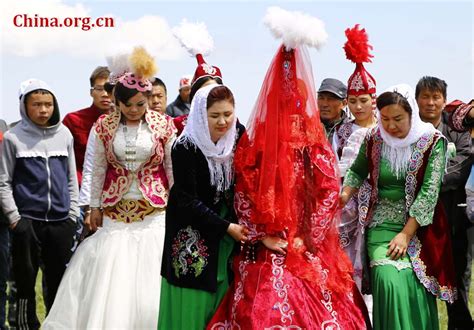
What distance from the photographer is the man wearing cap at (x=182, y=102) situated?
9406 millimetres

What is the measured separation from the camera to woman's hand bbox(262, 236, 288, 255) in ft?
18.4

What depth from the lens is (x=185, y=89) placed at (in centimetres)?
943

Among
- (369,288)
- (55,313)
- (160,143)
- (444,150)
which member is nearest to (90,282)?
(55,313)

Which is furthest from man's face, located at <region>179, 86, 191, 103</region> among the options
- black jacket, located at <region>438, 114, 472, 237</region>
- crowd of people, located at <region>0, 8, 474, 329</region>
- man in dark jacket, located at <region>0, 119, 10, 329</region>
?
black jacket, located at <region>438, 114, 472, 237</region>

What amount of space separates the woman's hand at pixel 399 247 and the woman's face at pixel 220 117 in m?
1.31

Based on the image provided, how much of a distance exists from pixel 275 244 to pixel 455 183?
6.22ft

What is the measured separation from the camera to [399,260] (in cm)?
593

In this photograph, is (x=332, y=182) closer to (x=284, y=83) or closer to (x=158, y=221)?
(x=284, y=83)

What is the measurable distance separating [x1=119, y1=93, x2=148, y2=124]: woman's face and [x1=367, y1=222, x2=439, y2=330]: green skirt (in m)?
1.97

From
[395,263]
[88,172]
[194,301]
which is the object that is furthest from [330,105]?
[194,301]

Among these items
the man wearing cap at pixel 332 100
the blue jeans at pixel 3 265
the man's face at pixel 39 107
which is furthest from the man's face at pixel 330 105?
the blue jeans at pixel 3 265

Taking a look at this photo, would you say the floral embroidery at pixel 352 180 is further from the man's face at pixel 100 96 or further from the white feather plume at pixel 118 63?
the man's face at pixel 100 96

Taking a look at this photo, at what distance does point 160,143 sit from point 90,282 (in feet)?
3.72

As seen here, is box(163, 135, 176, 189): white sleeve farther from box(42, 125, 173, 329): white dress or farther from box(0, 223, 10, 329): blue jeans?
box(0, 223, 10, 329): blue jeans
